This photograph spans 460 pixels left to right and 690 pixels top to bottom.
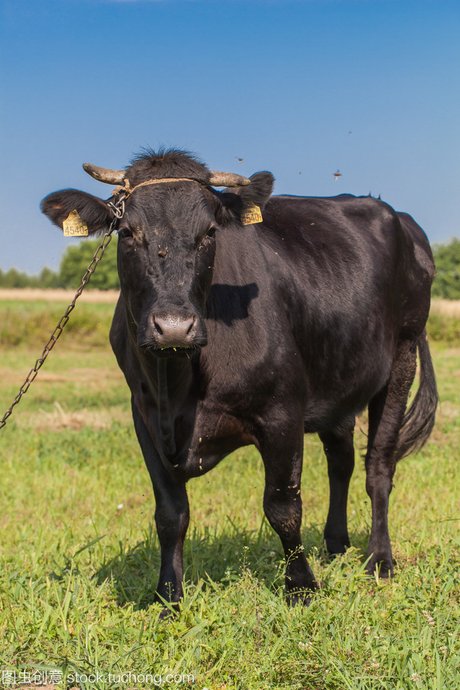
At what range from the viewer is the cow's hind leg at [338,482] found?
5891mm

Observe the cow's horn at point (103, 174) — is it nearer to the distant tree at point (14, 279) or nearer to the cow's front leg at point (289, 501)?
the cow's front leg at point (289, 501)

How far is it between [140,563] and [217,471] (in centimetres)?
288

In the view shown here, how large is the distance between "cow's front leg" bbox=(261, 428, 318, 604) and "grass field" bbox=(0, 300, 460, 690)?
4.4 inches

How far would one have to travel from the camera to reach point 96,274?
7562 cm

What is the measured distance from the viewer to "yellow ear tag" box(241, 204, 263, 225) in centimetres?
460

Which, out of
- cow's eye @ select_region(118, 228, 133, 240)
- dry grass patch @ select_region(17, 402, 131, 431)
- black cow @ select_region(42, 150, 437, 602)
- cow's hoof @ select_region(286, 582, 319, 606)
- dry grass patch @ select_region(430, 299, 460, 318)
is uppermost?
cow's eye @ select_region(118, 228, 133, 240)

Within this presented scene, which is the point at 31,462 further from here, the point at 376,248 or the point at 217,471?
the point at 376,248

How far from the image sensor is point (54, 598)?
15.0 ft

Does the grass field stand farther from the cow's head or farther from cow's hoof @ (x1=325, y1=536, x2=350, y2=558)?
the cow's head

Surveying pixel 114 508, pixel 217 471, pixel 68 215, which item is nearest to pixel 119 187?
pixel 68 215

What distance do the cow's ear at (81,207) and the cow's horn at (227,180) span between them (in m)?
0.54

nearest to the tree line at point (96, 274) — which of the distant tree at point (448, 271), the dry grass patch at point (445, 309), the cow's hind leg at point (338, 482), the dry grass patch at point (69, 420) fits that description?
the distant tree at point (448, 271)

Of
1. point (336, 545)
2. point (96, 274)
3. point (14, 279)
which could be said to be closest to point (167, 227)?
point (336, 545)

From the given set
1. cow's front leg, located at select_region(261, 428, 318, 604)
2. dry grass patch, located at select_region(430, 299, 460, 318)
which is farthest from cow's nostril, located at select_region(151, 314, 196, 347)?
dry grass patch, located at select_region(430, 299, 460, 318)
